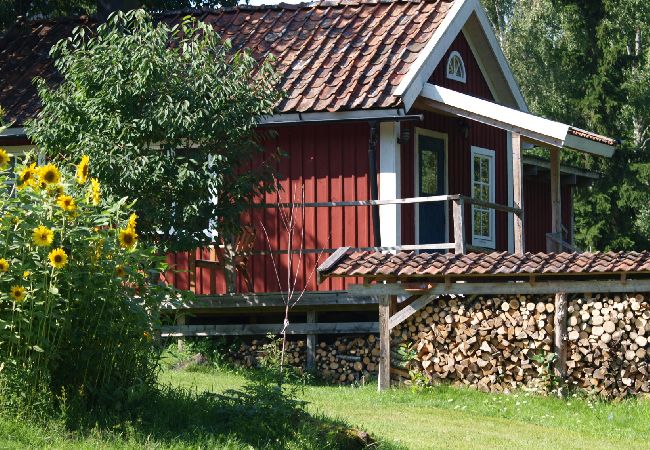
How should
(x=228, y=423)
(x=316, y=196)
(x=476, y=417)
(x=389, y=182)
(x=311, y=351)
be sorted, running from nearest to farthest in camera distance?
(x=228, y=423)
(x=476, y=417)
(x=311, y=351)
(x=389, y=182)
(x=316, y=196)

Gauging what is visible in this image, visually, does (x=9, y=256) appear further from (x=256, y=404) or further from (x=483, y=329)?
(x=483, y=329)

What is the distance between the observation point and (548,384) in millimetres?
14836

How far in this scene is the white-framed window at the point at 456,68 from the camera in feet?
68.9

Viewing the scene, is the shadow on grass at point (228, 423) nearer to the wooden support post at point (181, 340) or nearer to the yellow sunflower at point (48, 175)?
the yellow sunflower at point (48, 175)

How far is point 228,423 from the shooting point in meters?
10.4

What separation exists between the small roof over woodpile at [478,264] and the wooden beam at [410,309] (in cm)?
29

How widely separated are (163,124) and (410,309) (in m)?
3.88

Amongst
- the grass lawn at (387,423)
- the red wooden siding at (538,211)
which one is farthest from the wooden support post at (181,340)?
the red wooden siding at (538,211)

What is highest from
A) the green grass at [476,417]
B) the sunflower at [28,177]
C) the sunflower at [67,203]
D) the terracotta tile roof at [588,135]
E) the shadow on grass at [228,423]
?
the terracotta tile roof at [588,135]

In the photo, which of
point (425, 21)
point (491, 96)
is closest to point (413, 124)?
point (425, 21)

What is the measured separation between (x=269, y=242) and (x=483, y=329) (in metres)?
4.76

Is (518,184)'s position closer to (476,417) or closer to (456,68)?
(456,68)

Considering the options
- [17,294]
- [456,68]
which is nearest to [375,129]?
[456,68]

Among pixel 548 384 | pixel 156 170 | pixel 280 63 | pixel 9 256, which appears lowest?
pixel 548 384
